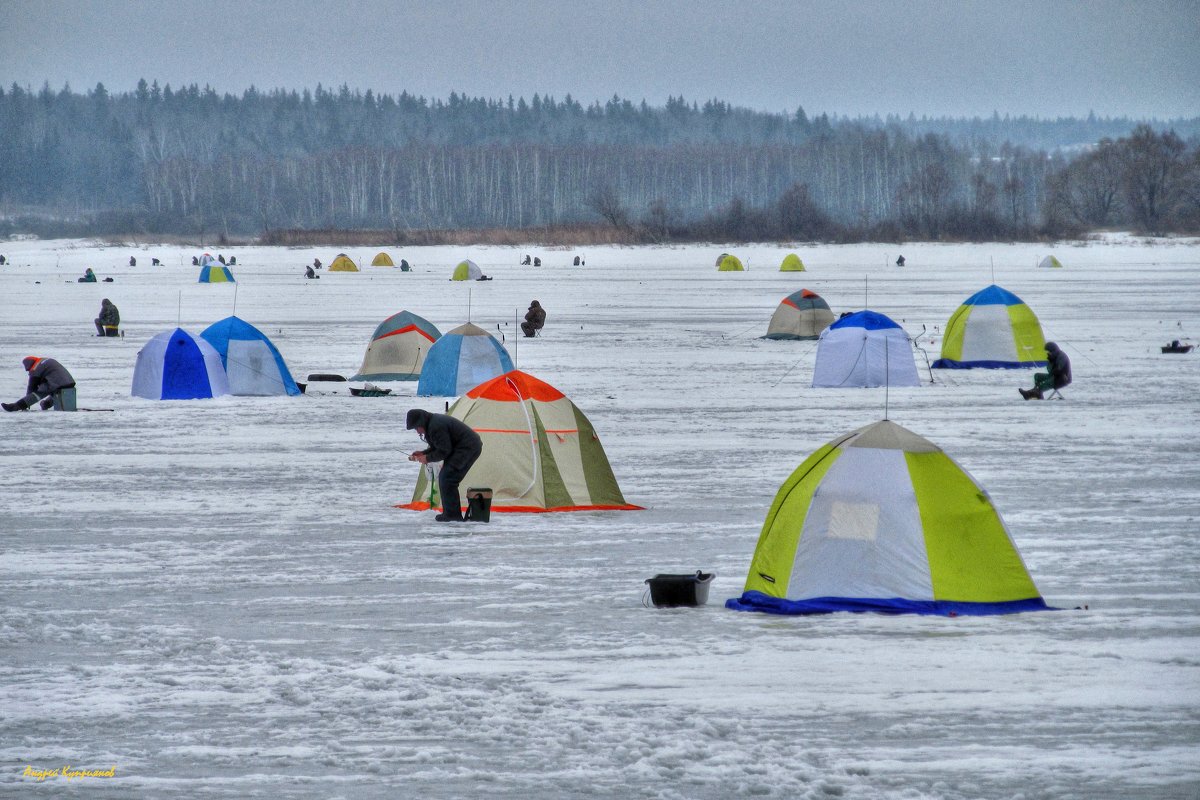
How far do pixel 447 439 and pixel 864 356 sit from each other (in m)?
13.5

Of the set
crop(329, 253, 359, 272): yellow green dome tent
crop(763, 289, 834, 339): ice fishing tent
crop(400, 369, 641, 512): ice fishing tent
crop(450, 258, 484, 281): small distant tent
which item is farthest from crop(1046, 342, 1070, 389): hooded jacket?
crop(329, 253, 359, 272): yellow green dome tent

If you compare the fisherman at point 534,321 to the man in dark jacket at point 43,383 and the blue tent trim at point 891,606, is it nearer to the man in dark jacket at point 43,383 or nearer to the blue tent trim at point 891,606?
the man in dark jacket at point 43,383

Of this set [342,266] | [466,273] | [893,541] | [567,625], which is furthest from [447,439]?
[342,266]

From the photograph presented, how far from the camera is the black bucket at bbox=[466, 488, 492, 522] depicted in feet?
46.3

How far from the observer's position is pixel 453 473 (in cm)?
1414

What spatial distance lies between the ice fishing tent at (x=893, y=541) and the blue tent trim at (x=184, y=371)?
1620cm

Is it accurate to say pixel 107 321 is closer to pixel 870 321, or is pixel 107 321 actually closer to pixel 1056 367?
pixel 870 321

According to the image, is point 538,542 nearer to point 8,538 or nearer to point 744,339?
point 8,538

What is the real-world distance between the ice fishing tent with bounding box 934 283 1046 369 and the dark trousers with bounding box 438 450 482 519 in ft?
55.1

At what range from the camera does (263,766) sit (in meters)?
7.53

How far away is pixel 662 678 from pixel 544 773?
1758 mm

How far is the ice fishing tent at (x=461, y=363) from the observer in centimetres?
2445

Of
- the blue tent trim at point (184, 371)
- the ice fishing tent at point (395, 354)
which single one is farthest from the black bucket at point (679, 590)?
the ice fishing tent at point (395, 354)

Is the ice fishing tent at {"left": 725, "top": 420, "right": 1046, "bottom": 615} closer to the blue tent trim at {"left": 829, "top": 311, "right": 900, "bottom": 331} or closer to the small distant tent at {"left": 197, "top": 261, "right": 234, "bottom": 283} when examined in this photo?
the blue tent trim at {"left": 829, "top": 311, "right": 900, "bottom": 331}
